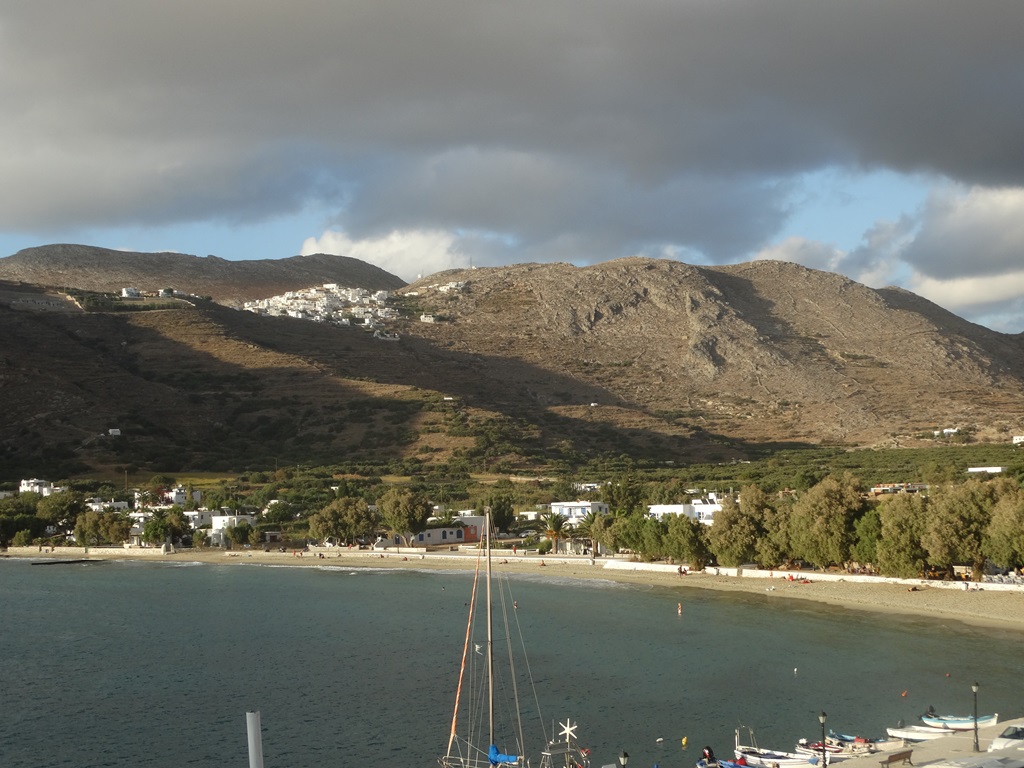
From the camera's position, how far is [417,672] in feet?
122

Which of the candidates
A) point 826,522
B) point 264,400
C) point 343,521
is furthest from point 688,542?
point 264,400

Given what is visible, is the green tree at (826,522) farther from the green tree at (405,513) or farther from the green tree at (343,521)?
the green tree at (343,521)

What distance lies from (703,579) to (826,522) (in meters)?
7.63

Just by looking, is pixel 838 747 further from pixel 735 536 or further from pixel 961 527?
pixel 735 536

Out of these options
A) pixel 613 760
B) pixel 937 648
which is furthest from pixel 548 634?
pixel 613 760

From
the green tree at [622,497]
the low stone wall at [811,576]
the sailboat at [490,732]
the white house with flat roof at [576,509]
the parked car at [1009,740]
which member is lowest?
the sailboat at [490,732]

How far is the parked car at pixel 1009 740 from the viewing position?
78.7 feet

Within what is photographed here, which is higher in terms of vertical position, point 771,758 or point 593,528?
point 593,528

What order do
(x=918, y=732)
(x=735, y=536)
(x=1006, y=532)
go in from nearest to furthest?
(x=918, y=732) < (x=1006, y=532) < (x=735, y=536)

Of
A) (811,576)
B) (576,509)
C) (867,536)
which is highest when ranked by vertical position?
(576,509)

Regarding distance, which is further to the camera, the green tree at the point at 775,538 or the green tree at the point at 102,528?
the green tree at the point at 102,528

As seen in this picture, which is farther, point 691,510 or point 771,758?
point 691,510

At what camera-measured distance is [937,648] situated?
38.2 meters

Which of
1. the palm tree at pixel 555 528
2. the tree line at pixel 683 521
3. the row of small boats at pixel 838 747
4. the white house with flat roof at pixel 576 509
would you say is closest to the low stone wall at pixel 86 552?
the tree line at pixel 683 521
